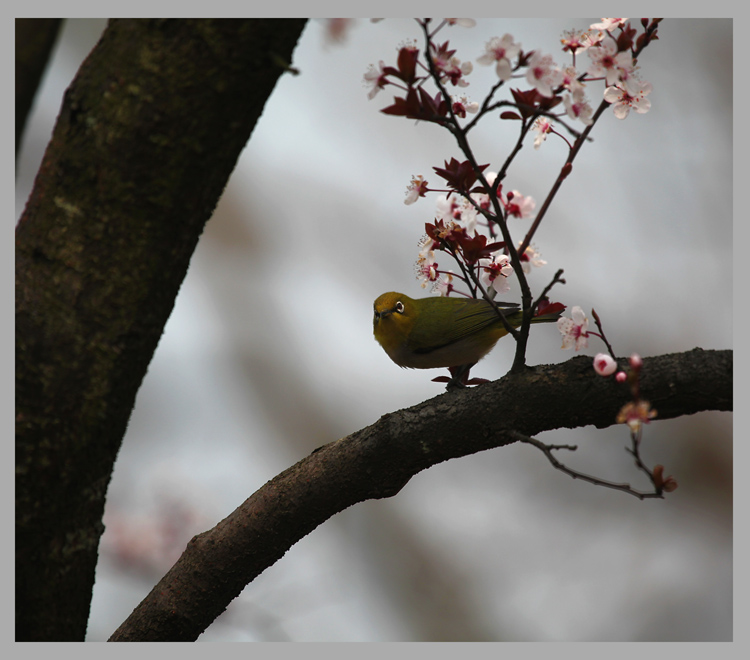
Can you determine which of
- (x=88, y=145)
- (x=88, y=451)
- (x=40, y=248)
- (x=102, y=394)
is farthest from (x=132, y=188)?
(x=88, y=451)

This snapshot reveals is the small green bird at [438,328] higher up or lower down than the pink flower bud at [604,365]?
higher up

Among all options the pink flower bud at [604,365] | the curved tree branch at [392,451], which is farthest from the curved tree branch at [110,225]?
the pink flower bud at [604,365]

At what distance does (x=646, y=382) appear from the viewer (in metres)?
1.21

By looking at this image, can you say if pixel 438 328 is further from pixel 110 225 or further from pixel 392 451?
pixel 110 225

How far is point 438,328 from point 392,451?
782 mm

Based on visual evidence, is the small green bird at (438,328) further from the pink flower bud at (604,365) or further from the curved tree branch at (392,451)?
the pink flower bud at (604,365)

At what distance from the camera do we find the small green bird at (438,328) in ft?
6.70

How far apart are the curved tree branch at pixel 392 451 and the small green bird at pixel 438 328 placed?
2.14 ft

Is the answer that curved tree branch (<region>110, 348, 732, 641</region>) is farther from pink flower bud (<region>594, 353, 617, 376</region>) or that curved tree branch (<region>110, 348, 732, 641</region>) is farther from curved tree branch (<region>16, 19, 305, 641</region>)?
curved tree branch (<region>16, 19, 305, 641</region>)

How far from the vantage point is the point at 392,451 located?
139 centimetres

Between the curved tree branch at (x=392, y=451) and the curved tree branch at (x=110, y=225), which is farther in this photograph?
the curved tree branch at (x=392, y=451)

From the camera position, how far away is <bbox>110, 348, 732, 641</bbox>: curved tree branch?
1215 millimetres

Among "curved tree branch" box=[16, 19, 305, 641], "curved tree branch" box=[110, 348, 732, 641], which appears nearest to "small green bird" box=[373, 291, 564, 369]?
"curved tree branch" box=[110, 348, 732, 641]

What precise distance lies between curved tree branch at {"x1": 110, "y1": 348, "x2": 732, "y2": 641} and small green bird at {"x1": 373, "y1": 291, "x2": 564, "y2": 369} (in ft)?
2.14
